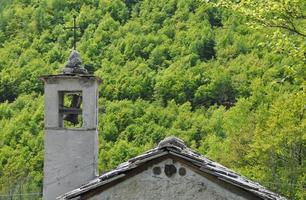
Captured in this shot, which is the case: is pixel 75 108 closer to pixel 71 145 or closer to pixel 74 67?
pixel 74 67

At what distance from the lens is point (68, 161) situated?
10.9m

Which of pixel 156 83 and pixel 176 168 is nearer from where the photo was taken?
pixel 176 168

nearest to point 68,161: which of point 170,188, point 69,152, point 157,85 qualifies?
point 69,152

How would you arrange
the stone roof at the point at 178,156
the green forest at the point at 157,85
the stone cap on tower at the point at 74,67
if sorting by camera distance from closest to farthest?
the stone roof at the point at 178,156 < the stone cap on tower at the point at 74,67 < the green forest at the point at 157,85

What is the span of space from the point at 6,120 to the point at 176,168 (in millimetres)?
57294

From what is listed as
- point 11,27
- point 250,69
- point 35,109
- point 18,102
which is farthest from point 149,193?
point 11,27

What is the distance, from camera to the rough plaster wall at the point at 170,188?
28.2 ft

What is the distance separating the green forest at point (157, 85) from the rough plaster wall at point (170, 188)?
770 inches

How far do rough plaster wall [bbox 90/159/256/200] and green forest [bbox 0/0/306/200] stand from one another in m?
19.6

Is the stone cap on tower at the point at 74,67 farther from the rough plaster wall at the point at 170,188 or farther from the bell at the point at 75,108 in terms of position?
the rough plaster wall at the point at 170,188

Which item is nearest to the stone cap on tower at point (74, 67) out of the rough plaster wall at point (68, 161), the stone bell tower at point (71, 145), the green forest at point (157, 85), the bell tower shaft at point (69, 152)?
the stone bell tower at point (71, 145)

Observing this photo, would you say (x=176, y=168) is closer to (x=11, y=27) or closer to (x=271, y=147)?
(x=271, y=147)

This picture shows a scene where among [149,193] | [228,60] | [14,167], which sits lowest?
[14,167]

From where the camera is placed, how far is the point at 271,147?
29297mm
